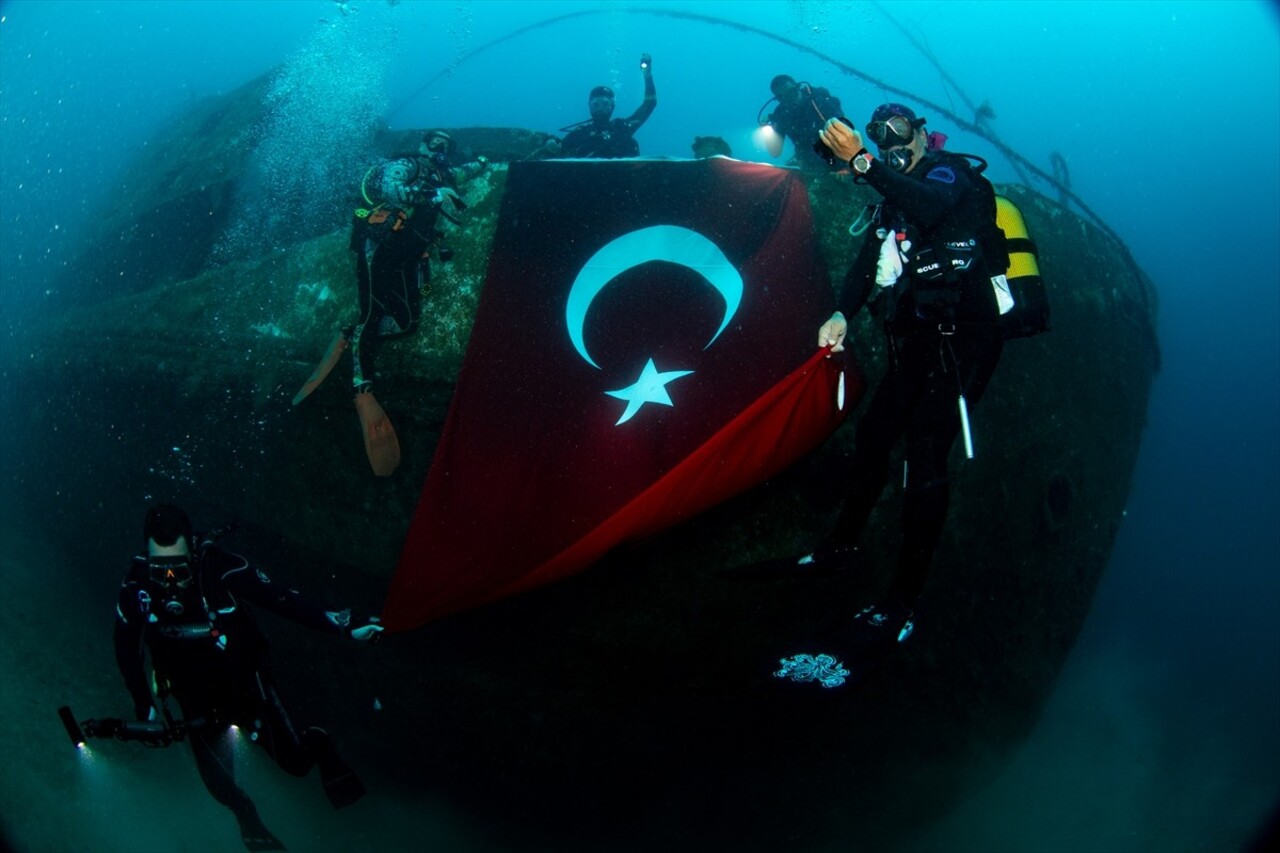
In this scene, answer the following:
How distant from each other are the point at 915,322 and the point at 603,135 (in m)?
6.39

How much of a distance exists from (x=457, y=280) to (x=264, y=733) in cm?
369

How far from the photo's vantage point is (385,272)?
5.21 m

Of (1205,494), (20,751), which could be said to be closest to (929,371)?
(20,751)

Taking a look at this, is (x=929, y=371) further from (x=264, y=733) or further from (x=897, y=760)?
(x=264, y=733)

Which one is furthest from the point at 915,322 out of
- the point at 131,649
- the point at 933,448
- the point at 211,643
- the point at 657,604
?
the point at 131,649

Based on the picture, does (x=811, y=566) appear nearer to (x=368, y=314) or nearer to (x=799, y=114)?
(x=368, y=314)

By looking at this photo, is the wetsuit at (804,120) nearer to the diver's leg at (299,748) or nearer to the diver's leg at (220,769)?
the diver's leg at (299,748)

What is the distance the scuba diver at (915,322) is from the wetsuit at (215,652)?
3.56 meters

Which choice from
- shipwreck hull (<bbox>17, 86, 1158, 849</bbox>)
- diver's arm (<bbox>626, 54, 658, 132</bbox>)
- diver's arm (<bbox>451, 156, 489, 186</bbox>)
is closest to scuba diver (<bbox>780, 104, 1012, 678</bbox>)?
shipwreck hull (<bbox>17, 86, 1158, 849</bbox>)

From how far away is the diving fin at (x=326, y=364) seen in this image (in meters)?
5.20

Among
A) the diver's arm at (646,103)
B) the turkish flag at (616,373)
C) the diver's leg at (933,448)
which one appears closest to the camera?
the diver's leg at (933,448)

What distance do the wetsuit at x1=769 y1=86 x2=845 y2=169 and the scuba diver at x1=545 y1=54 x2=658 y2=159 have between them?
174 cm

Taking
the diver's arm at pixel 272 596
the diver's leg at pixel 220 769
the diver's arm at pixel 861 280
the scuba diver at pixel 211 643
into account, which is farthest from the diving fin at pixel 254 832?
the diver's arm at pixel 861 280

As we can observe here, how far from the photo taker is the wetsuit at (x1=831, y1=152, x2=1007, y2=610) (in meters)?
3.18
